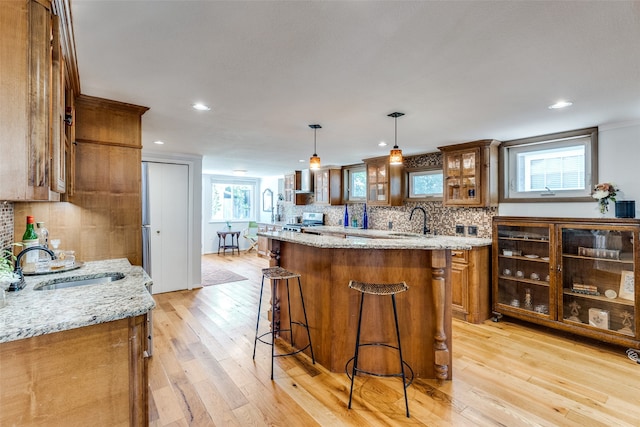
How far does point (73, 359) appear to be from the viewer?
4.34 feet

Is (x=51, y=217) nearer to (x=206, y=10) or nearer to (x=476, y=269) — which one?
(x=206, y=10)

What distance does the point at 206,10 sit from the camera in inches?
55.9

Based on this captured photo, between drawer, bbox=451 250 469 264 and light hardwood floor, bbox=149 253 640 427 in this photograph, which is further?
drawer, bbox=451 250 469 264

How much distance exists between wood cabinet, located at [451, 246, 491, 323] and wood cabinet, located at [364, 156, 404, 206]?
63.0 inches

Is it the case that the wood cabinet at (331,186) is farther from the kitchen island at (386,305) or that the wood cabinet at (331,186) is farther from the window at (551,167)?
the kitchen island at (386,305)

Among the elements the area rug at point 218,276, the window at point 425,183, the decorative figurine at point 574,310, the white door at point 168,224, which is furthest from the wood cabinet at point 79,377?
the window at point 425,183

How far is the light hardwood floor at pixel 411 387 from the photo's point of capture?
2.01 metres

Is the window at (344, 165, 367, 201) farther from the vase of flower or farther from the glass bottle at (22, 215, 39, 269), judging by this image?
the glass bottle at (22, 215, 39, 269)

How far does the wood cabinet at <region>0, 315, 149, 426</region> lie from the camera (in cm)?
121

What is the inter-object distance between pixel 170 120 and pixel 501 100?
310 cm

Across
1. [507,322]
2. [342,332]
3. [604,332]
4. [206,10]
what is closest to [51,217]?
[206,10]

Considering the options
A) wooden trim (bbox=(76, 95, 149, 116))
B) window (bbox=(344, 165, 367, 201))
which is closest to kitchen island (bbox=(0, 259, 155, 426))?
wooden trim (bbox=(76, 95, 149, 116))

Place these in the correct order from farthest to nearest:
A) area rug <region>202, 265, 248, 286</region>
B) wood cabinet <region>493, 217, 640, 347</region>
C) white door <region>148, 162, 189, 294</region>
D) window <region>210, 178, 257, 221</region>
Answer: window <region>210, 178, 257, 221</region>
area rug <region>202, 265, 248, 286</region>
white door <region>148, 162, 189, 294</region>
wood cabinet <region>493, 217, 640, 347</region>

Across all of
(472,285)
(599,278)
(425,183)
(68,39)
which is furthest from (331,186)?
(68,39)
